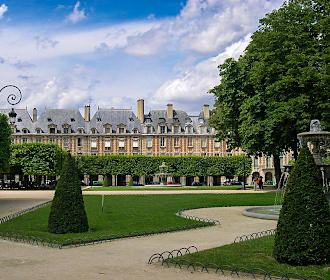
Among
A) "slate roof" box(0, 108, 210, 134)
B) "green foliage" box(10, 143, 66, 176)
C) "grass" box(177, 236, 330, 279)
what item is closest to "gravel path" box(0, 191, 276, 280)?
"grass" box(177, 236, 330, 279)

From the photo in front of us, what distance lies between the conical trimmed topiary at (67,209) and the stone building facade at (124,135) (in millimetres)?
63112

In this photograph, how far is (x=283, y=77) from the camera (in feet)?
87.4

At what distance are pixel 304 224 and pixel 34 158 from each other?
49378 millimetres

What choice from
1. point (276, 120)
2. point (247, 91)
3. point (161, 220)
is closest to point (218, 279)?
point (161, 220)

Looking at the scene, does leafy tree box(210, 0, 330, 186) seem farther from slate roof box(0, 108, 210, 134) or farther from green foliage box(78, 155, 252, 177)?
slate roof box(0, 108, 210, 134)

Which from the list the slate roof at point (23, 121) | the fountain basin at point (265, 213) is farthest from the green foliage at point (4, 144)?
the slate roof at point (23, 121)

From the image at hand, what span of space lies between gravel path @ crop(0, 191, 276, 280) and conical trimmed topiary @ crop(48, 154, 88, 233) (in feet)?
4.67

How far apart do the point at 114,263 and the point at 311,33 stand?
2306 centimetres

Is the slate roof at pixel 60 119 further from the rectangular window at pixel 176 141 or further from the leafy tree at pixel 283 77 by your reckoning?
the leafy tree at pixel 283 77

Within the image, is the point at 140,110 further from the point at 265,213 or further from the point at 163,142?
the point at 265,213

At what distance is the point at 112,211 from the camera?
769 inches

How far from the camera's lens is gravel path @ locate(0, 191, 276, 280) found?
816cm

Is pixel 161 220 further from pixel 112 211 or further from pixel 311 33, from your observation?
pixel 311 33

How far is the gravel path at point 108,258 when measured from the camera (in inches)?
321
